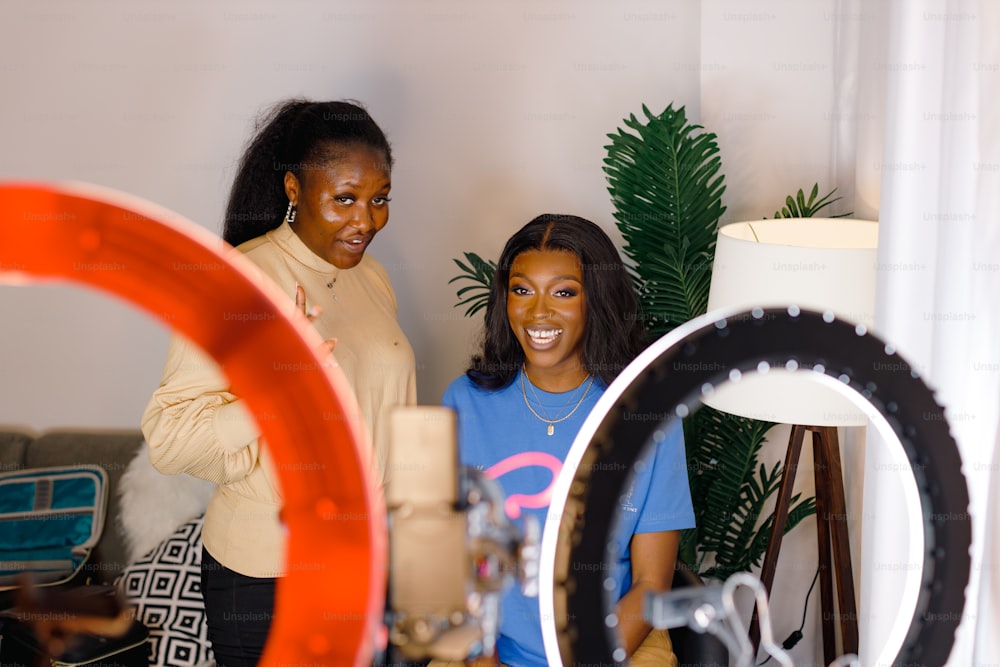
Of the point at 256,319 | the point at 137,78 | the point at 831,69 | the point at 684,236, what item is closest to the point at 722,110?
the point at 831,69

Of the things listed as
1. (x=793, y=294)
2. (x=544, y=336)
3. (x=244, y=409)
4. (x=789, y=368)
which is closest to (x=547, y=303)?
(x=544, y=336)

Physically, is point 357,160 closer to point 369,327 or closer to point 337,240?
point 337,240

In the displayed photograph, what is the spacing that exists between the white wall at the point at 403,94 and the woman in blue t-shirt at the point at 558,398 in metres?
0.89

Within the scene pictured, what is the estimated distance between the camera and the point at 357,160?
1813 millimetres

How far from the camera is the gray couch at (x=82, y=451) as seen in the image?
9.02 ft

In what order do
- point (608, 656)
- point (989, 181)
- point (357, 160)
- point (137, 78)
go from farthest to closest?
point (137, 78) → point (357, 160) → point (989, 181) → point (608, 656)

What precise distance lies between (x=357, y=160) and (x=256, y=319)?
109 cm

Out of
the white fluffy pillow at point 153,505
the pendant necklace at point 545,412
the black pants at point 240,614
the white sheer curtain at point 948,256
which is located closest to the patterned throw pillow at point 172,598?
the white fluffy pillow at point 153,505

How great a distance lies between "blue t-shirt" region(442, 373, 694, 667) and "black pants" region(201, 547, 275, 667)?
1.51 ft

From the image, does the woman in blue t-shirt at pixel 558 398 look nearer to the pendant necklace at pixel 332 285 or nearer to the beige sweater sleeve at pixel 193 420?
the pendant necklace at pixel 332 285

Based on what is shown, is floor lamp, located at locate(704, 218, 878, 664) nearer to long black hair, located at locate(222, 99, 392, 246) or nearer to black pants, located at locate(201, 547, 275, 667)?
long black hair, located at locate(222, 99, 392, 246)

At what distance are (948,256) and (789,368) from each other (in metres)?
0.73

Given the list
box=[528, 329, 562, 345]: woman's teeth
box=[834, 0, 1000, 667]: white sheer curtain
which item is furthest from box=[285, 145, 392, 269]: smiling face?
box=[834, 0, 1000, 667]: white sheer curtain

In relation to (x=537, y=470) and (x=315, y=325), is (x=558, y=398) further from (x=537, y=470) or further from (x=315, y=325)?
(x=315, y=325)
